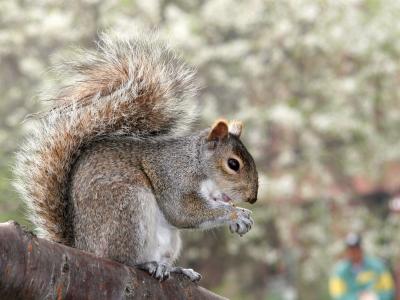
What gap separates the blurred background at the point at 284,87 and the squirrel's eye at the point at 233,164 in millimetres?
4786

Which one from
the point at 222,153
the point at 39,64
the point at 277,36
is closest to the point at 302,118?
the point at 277,36

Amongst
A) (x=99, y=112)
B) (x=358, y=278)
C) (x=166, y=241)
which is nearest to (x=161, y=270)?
(x=166, y=241)

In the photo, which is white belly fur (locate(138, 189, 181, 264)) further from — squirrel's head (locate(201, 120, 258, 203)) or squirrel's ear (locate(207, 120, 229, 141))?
squirrel's ear (locate(207, 120, 229, 141))

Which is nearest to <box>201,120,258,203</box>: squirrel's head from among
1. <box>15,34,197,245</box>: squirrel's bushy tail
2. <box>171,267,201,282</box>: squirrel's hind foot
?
<box>15,34,197,245</box>: squirrel's bushy tail

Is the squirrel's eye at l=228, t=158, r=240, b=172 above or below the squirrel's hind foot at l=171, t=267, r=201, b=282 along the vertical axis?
above

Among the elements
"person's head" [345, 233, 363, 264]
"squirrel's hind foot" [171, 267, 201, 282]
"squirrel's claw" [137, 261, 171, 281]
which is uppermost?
"person's head" [345, 233, 363, 264]

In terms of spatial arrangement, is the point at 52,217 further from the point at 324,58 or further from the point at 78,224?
the point at 324,58

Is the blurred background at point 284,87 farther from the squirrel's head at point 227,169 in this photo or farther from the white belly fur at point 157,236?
the white belly fur at point 157,236

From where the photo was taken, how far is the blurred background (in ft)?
24.9

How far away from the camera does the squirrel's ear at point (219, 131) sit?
8.20 feet

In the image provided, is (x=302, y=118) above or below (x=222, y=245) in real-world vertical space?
above

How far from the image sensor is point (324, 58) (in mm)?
8359

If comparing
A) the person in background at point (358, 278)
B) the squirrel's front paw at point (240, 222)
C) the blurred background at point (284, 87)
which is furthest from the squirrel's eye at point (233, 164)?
the blurred background at point (284, 87)

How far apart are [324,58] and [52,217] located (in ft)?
21.6
